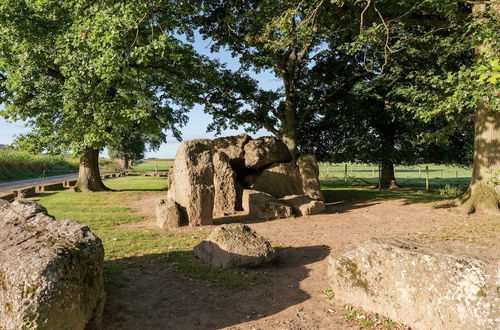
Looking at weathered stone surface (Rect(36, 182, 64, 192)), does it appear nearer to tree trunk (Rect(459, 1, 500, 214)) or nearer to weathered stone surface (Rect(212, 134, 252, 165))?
weathered stone surface (Rect(212, 134, 252, 165))

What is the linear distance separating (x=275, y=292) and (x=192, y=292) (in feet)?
5.21

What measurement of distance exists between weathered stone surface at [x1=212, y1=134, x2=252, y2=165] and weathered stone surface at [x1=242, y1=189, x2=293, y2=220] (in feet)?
13.2

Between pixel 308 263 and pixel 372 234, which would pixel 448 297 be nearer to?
pixel 308 263

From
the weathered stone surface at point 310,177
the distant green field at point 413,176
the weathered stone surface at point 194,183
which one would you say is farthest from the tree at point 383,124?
the weathered stone surface at point 194,183

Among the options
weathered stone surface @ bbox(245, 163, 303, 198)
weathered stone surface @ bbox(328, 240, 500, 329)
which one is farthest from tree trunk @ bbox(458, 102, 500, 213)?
weathered stone surface @ bbox(328, 240, 500, 329)

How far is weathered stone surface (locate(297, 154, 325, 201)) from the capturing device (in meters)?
17.7

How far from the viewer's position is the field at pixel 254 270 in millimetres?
5871

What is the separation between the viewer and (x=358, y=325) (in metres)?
5.56

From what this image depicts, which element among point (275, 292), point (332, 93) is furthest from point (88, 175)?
point (275, 292)

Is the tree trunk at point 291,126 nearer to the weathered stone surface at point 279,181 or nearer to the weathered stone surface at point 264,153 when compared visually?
the weathered stone surface at point 264,153

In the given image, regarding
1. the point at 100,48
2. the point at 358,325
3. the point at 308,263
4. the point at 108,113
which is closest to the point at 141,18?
the point at 100,48

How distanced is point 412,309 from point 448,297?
1.96ft

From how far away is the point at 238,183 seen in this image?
19.1m

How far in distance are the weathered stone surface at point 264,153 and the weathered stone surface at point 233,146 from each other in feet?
1.07
